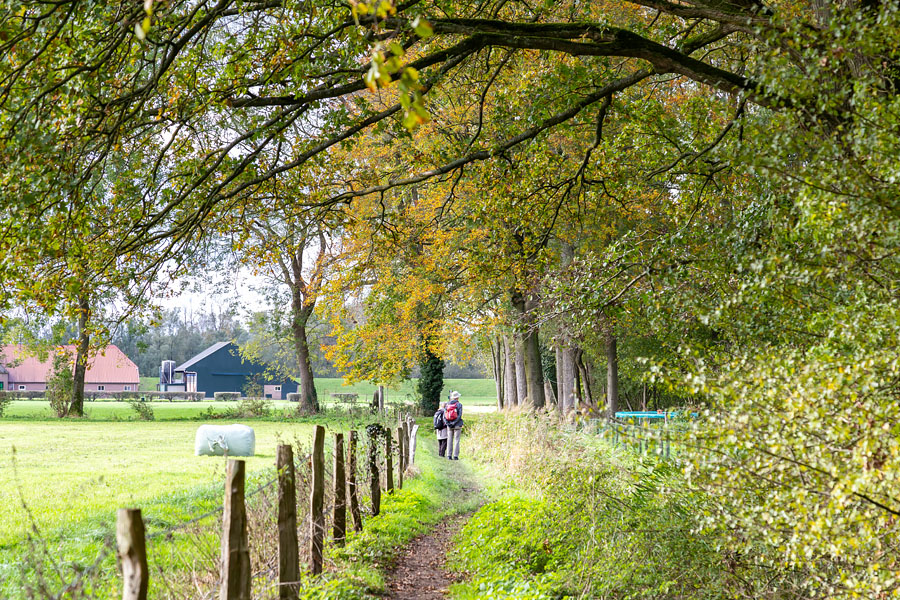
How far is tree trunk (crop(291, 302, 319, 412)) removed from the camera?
38.9 meters

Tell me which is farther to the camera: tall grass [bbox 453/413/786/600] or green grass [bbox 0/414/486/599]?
green grass [bbox 0/414/486/599]

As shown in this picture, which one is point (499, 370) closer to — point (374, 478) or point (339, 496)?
point (374, 478)

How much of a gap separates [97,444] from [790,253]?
79.3 ft

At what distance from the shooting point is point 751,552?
563cm

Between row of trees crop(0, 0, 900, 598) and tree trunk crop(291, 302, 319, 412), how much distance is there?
26527mm

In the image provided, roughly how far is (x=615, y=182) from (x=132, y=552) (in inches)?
344

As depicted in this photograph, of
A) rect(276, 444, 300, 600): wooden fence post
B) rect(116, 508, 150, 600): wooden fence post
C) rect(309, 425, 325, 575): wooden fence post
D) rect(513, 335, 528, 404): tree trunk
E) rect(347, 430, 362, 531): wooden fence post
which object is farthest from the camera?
rect(513, 335, 528, 404): tree trunk

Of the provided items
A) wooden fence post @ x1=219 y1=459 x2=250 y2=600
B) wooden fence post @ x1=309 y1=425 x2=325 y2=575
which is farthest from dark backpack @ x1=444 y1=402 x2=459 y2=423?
wooden fence post @ x1=219 y1=459 x2=250 y2=600

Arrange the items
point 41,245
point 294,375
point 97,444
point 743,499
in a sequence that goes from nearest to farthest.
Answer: point 743,499 → point 41,245 → point 97,444 → point 294,375

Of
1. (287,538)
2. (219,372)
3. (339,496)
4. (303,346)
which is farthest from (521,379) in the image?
(219,372)

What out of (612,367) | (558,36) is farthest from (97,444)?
(558,36)

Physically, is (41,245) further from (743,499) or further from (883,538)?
(883,538)

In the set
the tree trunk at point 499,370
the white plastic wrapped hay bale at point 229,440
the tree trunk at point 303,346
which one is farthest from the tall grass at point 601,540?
the tree trunk at point 499,370

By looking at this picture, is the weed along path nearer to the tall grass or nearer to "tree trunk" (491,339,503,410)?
Result: the tall grass
